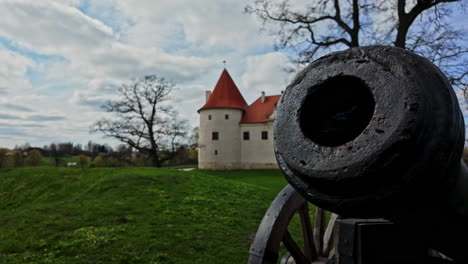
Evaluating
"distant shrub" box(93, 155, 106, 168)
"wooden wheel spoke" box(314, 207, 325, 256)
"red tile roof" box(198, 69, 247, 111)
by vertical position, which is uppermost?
"red tile roof" box(198, 69, 247, 111)

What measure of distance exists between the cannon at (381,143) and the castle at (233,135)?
2843 centimetres

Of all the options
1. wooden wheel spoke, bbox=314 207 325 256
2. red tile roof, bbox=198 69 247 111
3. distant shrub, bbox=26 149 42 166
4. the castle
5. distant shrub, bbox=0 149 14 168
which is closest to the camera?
wooden wheel spoke, bbox=314 207 325 256

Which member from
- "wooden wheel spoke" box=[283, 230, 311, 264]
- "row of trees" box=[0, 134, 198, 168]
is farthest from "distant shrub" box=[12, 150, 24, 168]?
"wooden wheel spoke" box=[283, 230, 311, 264]

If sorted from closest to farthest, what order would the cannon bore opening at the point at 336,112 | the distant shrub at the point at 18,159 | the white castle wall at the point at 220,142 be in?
1. the cannon bore opening at the point at 336,112
2. the distant shrub at the point at 18,159
3. the white castle wall at the point at 220,142

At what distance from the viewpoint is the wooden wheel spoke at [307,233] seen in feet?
9.82

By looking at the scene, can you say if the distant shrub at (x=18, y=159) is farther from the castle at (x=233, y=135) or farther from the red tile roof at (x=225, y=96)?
the red tile roof at (x=225, y=96)

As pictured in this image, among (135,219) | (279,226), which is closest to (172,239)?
(135,219)

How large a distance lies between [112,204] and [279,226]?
6.63 meters

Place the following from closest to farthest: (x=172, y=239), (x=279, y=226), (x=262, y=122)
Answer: (x=279, y=226)
(x=172, y=239)
(x=262, y=122)

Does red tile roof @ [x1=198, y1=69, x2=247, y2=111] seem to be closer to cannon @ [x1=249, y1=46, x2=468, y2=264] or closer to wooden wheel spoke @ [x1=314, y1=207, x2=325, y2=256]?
wooden wheel spoke @ [x1=314, y1=207, x2=325, y2=256]

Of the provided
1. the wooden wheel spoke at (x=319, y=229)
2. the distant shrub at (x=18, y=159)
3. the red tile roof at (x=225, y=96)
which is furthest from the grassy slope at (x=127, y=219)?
the red tile roof at (x=225, y=96)

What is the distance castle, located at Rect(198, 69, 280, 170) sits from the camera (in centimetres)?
3027

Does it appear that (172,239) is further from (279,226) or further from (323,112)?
(323,112)

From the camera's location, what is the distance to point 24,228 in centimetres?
610
